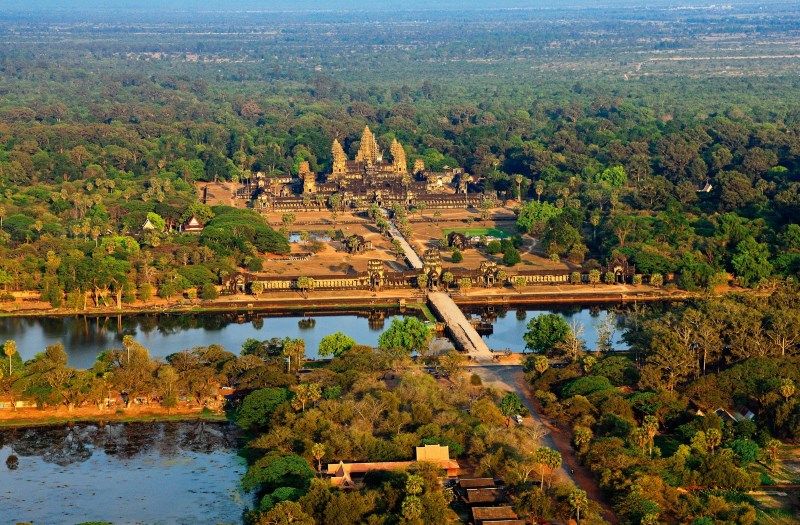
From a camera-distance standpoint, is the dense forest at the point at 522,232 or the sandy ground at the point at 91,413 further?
the sandy ground at the point at 91,413

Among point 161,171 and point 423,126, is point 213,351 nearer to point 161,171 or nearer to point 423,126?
point 161,171

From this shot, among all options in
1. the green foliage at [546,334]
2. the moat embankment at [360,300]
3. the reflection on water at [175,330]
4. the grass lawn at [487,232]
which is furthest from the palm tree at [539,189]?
the green foliage at [546,334]

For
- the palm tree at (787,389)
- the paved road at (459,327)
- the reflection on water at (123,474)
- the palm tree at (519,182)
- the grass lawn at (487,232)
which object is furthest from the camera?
the palm tree at (519,182)

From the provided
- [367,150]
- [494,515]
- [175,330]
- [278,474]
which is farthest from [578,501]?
[367,150]

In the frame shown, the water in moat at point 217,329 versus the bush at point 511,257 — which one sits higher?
the bush at point 511,257

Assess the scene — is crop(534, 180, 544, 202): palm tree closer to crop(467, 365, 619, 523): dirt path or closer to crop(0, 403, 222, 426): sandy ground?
crop(467, 365, 619, 523): dirt path

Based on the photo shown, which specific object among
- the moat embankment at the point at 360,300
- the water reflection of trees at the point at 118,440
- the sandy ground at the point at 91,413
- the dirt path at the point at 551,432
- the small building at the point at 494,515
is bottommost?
the moat embankment at the point at 360,300

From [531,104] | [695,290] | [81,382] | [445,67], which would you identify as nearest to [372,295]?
[695,290]

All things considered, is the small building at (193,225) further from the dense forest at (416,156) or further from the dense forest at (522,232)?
the dense forest at (416,156)

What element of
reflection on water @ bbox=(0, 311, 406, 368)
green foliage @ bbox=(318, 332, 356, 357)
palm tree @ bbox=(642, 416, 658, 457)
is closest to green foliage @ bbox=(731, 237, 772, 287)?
reflection on water @ bbox=(0, 311, 406, 368)
